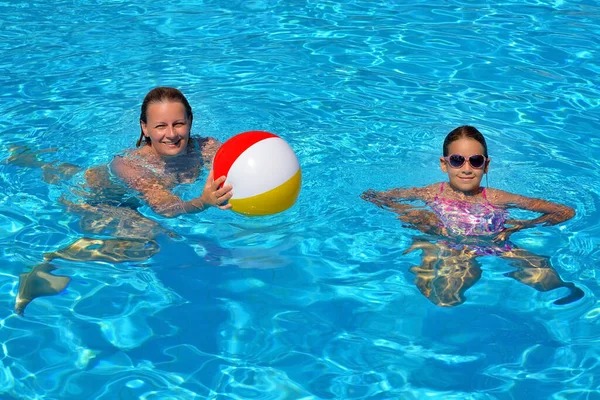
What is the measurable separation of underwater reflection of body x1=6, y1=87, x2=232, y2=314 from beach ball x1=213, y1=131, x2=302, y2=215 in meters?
0.10

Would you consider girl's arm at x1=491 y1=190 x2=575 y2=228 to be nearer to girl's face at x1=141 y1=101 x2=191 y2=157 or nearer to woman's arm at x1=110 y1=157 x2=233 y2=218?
woman's arm at x1=110 y1=157 x2=233 y2=218

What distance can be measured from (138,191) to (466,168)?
8.47 feet

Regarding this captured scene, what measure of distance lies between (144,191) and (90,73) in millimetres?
3573

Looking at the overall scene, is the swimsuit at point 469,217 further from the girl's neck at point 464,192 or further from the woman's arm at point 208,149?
the woman's arm at point 208,149

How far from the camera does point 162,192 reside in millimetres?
6078

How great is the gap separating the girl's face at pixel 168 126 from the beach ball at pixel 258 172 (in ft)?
3.21

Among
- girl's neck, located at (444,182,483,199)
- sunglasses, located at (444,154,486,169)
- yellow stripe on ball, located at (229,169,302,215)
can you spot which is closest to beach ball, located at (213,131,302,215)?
yellow stripe on ball, located at (229,169,302,215)

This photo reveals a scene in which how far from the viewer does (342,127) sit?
788 cm

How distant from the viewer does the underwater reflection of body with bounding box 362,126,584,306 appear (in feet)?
17.6

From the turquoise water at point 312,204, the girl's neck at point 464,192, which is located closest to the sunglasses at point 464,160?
the girl's neck at point 464,192

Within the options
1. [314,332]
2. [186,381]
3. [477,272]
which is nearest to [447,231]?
[477,272]

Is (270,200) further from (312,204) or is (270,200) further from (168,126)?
(168,126)

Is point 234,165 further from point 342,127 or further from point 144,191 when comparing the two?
point 342,127

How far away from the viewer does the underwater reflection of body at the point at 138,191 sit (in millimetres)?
5445
